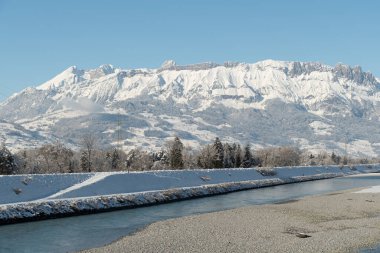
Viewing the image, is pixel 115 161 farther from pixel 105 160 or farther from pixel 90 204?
pixel 90 204

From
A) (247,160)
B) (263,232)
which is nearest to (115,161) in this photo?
(247,160)

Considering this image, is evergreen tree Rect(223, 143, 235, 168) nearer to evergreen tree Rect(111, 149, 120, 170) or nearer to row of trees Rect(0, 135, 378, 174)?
row of trees Rect(0, 135, 378, 174)

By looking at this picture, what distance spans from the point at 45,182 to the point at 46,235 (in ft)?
80.2

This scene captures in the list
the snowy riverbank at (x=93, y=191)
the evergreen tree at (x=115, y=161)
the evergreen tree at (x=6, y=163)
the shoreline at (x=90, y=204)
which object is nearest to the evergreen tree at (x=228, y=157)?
the evergreen tree at (x=115, y=161)

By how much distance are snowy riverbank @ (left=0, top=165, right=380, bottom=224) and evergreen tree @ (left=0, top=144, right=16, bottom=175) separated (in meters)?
30.7

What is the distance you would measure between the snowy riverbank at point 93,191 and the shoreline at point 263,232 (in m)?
13.8

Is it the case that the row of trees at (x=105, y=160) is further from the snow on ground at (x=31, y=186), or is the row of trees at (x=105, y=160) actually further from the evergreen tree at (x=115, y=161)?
the snow on ground at (x=31, y=186)

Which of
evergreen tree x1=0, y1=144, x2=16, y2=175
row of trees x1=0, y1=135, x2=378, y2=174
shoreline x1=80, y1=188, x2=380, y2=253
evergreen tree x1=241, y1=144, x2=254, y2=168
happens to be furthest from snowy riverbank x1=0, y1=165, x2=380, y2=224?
evergreen tree x1=241, y1=144, x2=254, y2=168

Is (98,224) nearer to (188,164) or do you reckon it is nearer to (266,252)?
(266,252)

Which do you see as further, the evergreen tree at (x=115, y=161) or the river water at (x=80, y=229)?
the evergreen tree at (x=115, y=161)

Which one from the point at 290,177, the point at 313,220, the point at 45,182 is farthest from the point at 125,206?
the point at 290,177

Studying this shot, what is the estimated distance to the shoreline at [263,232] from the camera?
3375cm

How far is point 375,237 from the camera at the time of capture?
38.0 m

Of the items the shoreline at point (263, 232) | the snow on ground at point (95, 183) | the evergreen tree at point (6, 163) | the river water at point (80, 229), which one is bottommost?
the river water at point (80, 229)
